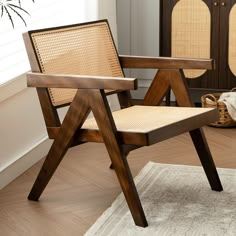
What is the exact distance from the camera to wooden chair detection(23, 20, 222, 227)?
288 cm

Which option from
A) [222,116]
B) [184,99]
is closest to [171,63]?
[184,99]

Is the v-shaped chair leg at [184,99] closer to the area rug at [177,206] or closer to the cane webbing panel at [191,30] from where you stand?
the area rug at [177,206]

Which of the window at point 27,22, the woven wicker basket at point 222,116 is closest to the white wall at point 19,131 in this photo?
the window at point 27,22

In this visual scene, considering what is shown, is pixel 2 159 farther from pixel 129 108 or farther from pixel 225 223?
pixel 225 223

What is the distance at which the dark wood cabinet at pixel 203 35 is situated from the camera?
4488 millimetres

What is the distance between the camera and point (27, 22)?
3.96m

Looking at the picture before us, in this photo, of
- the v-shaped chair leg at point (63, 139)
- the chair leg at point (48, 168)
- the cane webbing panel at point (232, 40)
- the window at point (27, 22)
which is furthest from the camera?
the cane webbing panel at point (232, 40)

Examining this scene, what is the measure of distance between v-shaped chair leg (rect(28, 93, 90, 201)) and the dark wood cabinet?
176 cm

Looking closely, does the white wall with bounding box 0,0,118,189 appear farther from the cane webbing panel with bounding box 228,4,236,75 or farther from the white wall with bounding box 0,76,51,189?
the cane webbing panel with bounding box 228,4,236,75

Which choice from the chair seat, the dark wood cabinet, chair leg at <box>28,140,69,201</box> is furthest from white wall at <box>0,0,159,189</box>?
the chair seat

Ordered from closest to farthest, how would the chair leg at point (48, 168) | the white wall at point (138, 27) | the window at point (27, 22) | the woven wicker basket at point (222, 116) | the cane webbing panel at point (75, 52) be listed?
the chair leg at point (48, 168), the cane webbing panel at point (75, 52), the window at point (27, 22), the woven wicker basket at point (222, 116), the white wall at point (138, 27)

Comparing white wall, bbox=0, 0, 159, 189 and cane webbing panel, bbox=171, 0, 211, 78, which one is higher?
cane webbing panel, bbox=171, 0, 211, 78

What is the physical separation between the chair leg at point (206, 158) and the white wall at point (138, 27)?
6.24 ft

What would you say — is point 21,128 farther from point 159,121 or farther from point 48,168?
point 159,121
